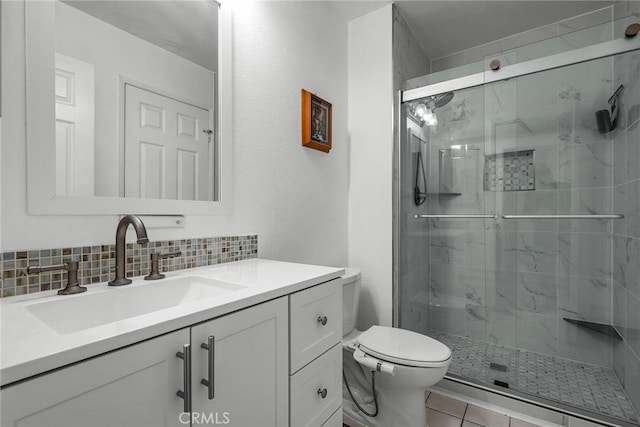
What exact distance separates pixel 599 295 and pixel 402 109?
5.60 ft

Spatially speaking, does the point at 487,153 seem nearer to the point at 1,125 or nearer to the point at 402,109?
the point at 402,109

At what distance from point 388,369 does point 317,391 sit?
0.48 m

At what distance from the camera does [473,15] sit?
Result: 2.19 metres

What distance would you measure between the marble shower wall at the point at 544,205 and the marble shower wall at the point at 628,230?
69 mm

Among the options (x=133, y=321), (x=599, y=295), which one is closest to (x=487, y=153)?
(x=599, y=295)

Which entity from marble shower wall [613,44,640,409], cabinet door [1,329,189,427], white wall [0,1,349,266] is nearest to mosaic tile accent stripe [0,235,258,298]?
white wall [0,1,349,266]

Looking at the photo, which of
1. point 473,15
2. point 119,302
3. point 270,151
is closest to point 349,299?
point 270,151

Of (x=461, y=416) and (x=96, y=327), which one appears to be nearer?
(x=96, y=327)

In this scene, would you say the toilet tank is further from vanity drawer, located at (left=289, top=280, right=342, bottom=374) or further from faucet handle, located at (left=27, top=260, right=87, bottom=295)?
faucet handle, located at (left=27, top=260, right=87, bottom=295)

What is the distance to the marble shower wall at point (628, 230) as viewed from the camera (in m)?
1.55

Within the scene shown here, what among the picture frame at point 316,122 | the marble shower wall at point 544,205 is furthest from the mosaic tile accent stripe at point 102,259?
the marble shower wall at point 544,205

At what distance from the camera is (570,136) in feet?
6.37

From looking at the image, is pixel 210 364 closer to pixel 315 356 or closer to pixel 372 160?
pixel 315 356

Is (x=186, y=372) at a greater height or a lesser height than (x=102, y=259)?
lesser
